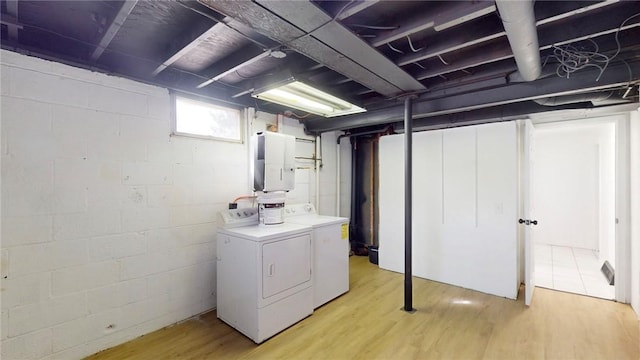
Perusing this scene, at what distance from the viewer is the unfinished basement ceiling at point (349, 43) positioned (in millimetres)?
1516

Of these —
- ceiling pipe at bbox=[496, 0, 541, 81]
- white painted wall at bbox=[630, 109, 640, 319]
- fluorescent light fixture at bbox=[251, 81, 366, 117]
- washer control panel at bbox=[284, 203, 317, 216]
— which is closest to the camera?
ceiling pipe at bbox=[496, 0, 541, 81]

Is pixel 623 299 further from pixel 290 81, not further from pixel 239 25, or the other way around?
pixel 239 25

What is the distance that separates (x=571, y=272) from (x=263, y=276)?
15.1 ft

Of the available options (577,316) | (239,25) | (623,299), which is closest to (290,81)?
(239,25)

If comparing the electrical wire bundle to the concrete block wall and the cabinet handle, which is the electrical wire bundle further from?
the concrete block wall

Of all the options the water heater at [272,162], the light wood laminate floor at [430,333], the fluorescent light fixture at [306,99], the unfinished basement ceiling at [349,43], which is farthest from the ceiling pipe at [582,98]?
the water heater at [272,162]

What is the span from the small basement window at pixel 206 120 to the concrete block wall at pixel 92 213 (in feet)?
0.42

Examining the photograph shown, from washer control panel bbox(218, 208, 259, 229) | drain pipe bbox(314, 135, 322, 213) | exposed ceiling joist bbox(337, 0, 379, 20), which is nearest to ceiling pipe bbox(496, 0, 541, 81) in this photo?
exposed ceiling joist bbox(337, 0, 379, 20)

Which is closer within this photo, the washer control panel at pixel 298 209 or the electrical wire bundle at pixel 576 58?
the electrical wire bundle at pixel 576 58

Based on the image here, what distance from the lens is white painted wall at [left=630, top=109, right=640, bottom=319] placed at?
2650 mm

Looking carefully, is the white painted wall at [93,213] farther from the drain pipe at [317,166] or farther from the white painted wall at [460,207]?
the white painted wall at [460,207]

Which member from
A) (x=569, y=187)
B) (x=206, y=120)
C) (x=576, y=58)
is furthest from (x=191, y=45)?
(x=569, y=187)

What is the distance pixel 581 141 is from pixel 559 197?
1185 millimetres

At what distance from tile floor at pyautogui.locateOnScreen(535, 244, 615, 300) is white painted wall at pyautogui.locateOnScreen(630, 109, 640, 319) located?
391 millimetres
